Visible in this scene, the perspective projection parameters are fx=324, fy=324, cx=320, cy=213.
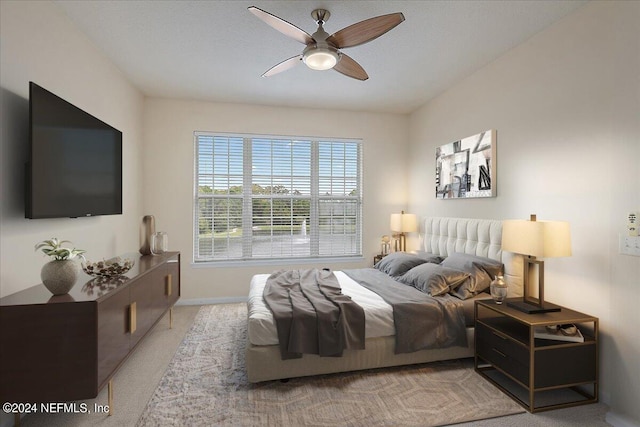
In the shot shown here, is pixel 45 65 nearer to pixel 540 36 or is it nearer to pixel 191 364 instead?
pixel 191 364

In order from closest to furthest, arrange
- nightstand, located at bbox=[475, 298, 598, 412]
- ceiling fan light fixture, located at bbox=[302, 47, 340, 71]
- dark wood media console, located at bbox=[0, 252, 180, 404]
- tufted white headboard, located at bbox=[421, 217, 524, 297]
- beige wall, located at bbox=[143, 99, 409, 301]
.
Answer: dark wood media console, located at bbox=[0, 252, 180, 404]
nightstand, located at bbox=[475, 298, 598, 412]
ceiling fan light fixture, located at bbox=[302, 47, 340, 71]
tufted white headboard, located at bbox=[421, 217, 524, 297]
beige wall, located at bbox=[143, 99, 409, 301]

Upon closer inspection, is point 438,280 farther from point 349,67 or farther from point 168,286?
point 168,286

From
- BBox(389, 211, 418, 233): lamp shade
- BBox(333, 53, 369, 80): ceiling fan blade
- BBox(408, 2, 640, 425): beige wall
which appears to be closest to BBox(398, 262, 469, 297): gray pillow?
BBox(408, 2, 640, 425): beige wall

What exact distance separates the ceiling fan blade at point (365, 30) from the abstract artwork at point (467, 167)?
1.75m

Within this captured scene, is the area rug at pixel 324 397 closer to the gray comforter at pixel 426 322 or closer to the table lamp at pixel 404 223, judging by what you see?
the gray comforter at pixel 426 322

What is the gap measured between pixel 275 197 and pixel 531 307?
11.2 ft

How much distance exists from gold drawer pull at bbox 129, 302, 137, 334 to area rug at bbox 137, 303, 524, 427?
48cm

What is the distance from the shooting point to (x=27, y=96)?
2.16m

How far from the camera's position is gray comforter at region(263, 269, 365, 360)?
2.39m

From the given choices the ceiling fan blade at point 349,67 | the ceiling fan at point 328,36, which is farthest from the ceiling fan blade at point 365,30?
the ceiling fan blade at point 349,67

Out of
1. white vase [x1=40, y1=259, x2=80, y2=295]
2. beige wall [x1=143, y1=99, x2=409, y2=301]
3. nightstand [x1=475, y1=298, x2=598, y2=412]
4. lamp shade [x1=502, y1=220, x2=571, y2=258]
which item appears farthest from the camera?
beige wall [x1=143, y1=99, x2=409, y2=301]

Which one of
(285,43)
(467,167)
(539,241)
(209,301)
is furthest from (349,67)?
(209,301)

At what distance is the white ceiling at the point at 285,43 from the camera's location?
96.0 inches

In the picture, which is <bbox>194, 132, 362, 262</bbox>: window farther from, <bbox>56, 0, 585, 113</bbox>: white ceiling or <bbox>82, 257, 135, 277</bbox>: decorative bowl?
<bbox>82, 257, 135, 277</bbox>: decorative bowl
